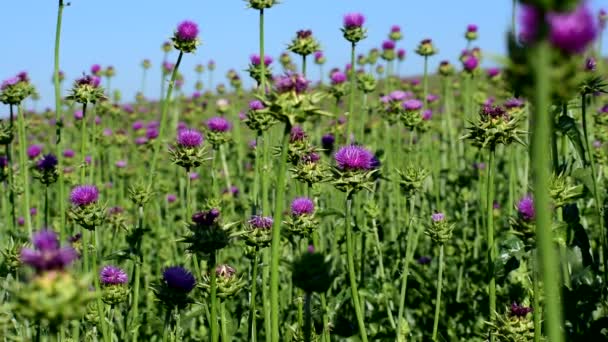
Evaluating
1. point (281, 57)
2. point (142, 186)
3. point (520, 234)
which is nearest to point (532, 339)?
point (520, 234)

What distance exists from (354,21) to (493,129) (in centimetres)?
242

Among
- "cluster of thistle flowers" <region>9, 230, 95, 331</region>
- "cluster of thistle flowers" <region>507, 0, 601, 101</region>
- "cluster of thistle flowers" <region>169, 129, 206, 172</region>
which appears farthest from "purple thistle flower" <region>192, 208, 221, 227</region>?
"cluster of thistle flowers" <region>507, 0, 601, 101</region>

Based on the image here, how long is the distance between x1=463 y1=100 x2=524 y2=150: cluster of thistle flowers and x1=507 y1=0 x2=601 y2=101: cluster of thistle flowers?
257 cm

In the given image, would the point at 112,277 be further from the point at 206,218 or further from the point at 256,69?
the point at 256,69

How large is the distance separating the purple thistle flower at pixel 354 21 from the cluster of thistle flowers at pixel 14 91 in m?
2.92

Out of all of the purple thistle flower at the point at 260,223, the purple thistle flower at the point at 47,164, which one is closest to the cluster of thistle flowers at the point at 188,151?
the purple thistle flower at the point at 260,223

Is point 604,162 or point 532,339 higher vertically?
point 604,162

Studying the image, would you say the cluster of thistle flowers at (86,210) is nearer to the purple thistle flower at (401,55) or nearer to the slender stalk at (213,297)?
the slender stalk at (213,297)

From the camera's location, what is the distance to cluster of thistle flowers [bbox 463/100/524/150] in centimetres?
404

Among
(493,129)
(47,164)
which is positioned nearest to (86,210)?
(47,164)

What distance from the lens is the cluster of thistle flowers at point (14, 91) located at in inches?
220

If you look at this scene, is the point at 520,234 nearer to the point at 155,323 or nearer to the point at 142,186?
the point at 155,323

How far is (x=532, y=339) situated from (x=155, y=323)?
8.37 feet

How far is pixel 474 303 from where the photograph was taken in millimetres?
6188
